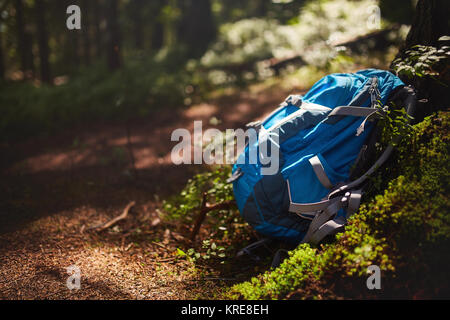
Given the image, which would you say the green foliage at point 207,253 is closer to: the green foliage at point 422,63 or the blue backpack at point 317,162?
the blue backpack at point 317,162

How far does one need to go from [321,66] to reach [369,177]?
5.06 m

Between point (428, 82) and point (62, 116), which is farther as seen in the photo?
point (62, 116)

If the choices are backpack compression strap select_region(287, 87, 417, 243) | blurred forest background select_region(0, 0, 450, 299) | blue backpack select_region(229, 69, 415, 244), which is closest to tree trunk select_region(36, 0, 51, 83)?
blurred forest background select_region(0, 0, 450, 299)

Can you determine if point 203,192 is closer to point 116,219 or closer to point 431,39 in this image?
point 116,219

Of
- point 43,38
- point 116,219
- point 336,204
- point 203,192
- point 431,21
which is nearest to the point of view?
point 336,204

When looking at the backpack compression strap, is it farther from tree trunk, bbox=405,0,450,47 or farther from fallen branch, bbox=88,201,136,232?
fallen branch, bbox=88,201,136,232

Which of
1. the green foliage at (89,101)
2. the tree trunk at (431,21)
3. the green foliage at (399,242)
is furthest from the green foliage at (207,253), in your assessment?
the green foliage at (89,101)

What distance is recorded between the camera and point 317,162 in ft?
9.50

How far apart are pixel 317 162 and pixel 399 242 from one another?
0.90 m

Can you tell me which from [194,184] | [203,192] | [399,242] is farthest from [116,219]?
[399,242]

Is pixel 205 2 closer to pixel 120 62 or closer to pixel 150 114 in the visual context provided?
pixel 120 62

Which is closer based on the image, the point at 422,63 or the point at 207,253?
the point at 422,63
